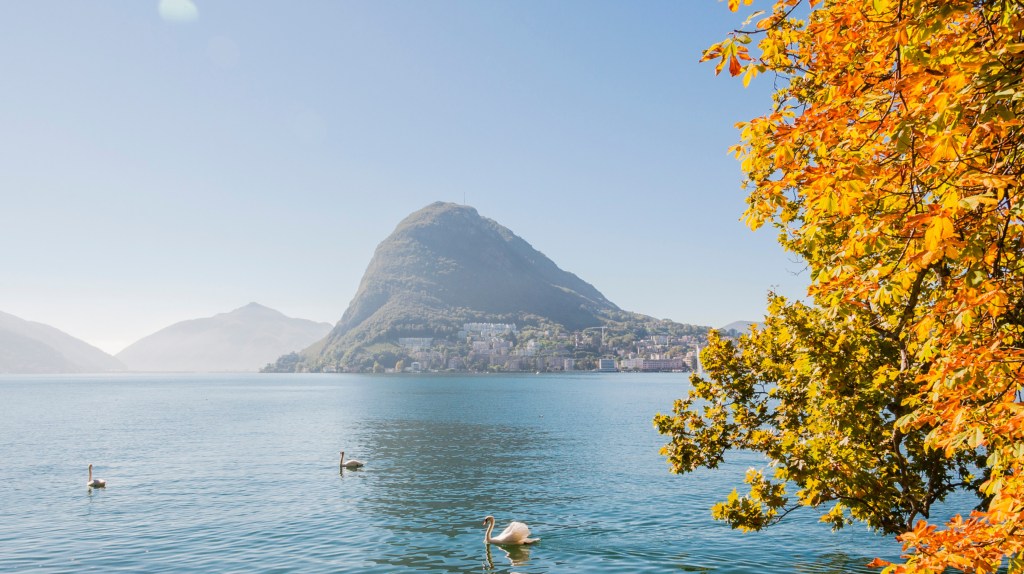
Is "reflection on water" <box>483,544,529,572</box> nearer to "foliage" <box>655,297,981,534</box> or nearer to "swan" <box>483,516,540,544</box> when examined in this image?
"swan" <box>483,516,540,544</box>

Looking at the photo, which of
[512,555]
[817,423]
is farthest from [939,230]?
[512,555]

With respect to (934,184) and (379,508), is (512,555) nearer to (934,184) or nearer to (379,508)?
(379,508)

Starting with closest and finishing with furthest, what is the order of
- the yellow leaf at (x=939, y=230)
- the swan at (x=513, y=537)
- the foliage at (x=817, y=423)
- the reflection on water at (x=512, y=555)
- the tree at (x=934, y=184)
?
the yellow leaf at (x=939, y=230) → the tree at (x=934, y=184) → the foliage at (x=817, y=423) → the reflection on water at (x=512, y=555) → the swan at (x=513, y=537)

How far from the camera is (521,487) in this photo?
4556 cm

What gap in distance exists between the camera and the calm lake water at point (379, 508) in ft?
91.4

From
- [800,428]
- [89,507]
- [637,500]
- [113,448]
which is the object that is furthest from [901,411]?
[113,448]

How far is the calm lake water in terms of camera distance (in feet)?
91.4

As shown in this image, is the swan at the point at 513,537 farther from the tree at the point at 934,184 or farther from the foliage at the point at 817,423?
the tree at the point at 934,184

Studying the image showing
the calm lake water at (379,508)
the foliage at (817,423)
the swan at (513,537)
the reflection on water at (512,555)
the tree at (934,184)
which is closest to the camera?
the tree at (934,184)

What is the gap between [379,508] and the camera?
38.9 m

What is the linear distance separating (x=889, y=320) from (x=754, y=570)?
15541mm

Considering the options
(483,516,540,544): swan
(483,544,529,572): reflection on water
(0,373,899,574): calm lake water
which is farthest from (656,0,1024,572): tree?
(483,516,540,544): swan

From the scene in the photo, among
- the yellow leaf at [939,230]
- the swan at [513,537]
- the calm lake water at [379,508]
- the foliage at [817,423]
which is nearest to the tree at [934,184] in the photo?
the yellow leaf at [939,230]

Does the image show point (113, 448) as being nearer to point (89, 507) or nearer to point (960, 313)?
point (89, 507)
